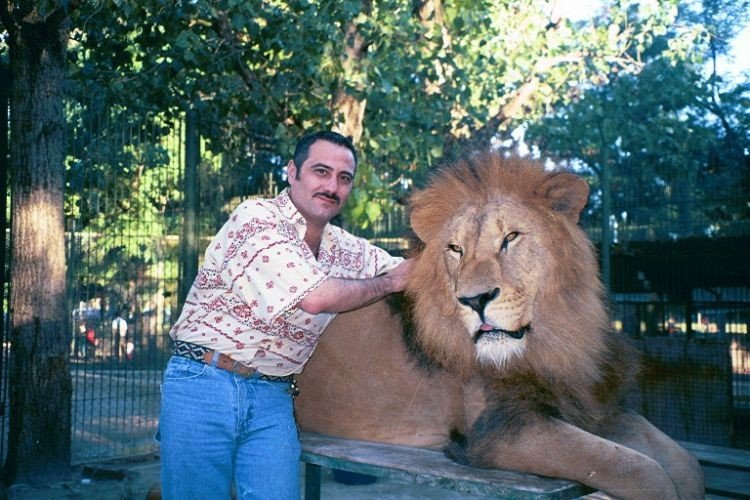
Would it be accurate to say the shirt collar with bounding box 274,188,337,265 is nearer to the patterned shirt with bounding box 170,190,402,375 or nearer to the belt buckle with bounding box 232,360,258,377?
the patterned shirt with bounding box 170,190,402,375

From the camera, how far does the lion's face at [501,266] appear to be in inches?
102

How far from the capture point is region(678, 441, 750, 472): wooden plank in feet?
14.4

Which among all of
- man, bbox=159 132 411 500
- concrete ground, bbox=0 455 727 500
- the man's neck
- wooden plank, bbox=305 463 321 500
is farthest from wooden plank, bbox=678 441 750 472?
the man's neck

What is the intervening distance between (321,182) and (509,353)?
101cm

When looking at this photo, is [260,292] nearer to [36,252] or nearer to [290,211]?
[290,211]

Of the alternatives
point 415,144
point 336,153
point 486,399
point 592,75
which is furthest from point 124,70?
point 592,75

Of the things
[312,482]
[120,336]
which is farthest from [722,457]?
[120,336]

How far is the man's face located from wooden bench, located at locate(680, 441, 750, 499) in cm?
261

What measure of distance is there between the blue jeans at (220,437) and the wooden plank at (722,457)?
2.58 metres

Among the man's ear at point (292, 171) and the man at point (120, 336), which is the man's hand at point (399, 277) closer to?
the man's ear at point (292, 171)

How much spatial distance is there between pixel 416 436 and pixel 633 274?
4.86 m

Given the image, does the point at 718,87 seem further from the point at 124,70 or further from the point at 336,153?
the point at 336,153

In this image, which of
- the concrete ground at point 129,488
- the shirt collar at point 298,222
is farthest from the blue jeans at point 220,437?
the concrete ground at point 129,488

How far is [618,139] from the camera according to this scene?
15.0m
